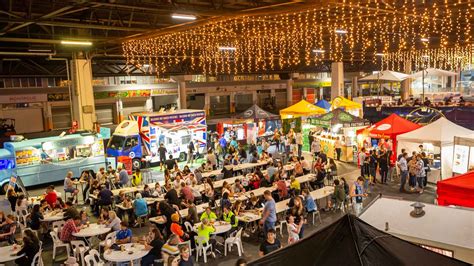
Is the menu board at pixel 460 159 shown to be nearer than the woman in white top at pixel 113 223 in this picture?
No

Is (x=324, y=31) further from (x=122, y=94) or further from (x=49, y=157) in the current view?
(x=122, y=94)

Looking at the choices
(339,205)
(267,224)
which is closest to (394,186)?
(339,205)

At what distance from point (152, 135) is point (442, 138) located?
11805 millimetres

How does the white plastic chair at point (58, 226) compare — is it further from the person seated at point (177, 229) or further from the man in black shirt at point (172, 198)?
the person seated at point (177, 229)

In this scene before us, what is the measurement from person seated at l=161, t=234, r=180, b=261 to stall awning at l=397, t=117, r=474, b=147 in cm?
1066

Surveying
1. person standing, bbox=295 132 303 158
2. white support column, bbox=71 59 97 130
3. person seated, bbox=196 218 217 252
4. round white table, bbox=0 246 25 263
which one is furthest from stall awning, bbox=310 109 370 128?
round white table, bbox=0 246 25 263

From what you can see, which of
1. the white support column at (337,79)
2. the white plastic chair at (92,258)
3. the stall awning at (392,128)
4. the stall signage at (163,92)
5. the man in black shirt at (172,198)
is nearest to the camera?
the white plastic chair at (92,258)

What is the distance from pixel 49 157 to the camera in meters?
16.2

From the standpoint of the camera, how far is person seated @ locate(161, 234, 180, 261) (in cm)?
761

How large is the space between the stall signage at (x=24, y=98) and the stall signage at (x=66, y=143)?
590 inches

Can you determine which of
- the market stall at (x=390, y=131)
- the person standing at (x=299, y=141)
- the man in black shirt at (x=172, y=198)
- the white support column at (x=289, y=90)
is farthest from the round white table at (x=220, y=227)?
the white support column at (x=289, y=90)

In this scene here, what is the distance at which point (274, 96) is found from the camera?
45969mm

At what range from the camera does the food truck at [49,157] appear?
49.6ft

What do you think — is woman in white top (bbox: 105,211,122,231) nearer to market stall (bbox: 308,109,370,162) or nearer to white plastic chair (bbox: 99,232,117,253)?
white plastic chair (bbox: 99,232,117,253)
